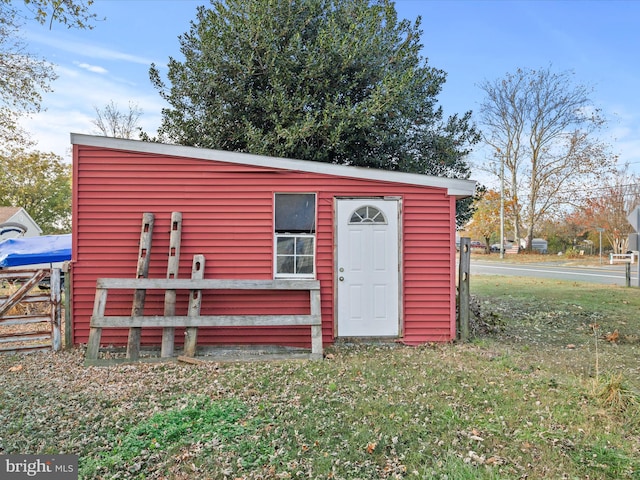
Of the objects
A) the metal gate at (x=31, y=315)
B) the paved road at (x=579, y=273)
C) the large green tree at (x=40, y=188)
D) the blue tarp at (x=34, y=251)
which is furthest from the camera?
the large green tree at (x=40, y=188)

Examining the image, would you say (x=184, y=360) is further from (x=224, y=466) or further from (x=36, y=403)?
(x=224, y=466)

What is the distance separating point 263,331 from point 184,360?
4.03 ft

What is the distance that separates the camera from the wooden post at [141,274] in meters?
5.45

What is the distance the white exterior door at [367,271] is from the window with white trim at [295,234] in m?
0.43

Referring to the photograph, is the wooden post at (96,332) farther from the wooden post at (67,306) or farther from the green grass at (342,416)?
the wooden post at (67,306)

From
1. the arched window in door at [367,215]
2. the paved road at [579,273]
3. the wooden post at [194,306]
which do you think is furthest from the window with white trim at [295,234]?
the paved road at [579,273]

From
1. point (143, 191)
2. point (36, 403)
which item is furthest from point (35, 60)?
point (36, 403)

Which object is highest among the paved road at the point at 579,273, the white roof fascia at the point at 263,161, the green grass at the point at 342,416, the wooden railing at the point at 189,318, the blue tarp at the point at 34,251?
the white roof fascia at the point at 263,161

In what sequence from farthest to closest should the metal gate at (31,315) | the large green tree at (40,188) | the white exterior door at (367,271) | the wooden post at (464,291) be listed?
the large green tree at (40,188)
the wooden post at (464,291)
the white exterior door at (367,271)
the metal gate at (31,315)

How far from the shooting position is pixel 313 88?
10.6 metres

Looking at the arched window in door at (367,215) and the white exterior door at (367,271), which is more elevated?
the arched window in door at (367,215)

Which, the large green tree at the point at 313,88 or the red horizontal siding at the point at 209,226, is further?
the large green tree at the point at 313,88

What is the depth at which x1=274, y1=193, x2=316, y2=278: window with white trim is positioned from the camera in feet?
20.2

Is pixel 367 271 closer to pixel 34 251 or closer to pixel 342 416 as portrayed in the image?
pixel 342 416
